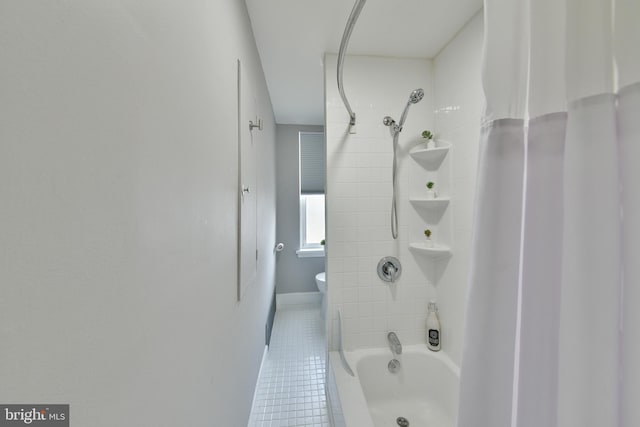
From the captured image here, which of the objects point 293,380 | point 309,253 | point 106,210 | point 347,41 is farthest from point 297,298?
point 106,210

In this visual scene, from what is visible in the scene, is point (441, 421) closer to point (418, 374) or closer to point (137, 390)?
point (418, 374)

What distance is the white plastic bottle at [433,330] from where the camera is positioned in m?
1.55

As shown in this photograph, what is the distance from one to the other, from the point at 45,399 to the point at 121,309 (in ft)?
0.43

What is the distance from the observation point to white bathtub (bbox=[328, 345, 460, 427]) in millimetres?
1340

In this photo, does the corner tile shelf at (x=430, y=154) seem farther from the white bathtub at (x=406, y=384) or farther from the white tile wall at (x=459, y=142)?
the white bathtub at (x=406, y=384)

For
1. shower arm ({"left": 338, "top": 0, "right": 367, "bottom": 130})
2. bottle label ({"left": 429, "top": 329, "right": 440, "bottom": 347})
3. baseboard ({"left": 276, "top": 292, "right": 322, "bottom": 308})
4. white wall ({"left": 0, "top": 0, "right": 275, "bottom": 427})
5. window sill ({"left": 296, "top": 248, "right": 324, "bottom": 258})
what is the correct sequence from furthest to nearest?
window sill ({"left": 296, "top": 248, "right": 324, "bottom": 258}), baseboard ({"left": 276, "top": 292, "right": 322, "bottom": 308}), bottle label ({"left": 429, "top": 329, "right": 440, "bottom": 347}), shower arm ({"left": 338, "top": 0, "right": 367, "bottom": 130}), white wall ({"left": 0, "top": 0, "right": 275, "bottom": 427})

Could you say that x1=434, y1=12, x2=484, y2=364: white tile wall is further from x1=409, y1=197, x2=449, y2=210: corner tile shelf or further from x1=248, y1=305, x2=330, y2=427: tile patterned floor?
x1=248, y1=305, x2=330, y2=427: tile patterned floor

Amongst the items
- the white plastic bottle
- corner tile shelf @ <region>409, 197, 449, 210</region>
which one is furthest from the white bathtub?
corner tile shelf @ <region>409, 197, 449, 210</region>

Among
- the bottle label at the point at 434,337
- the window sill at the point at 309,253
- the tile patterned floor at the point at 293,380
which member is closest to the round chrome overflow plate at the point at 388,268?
the bottle label at the point at 434,337

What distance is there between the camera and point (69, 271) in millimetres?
297

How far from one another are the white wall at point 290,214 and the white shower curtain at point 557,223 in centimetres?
290

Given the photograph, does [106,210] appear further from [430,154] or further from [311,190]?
[311,190]

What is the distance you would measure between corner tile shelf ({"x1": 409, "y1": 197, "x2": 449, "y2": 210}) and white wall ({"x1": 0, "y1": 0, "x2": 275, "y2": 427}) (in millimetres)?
1305

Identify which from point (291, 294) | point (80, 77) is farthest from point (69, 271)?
point (291, 294)
